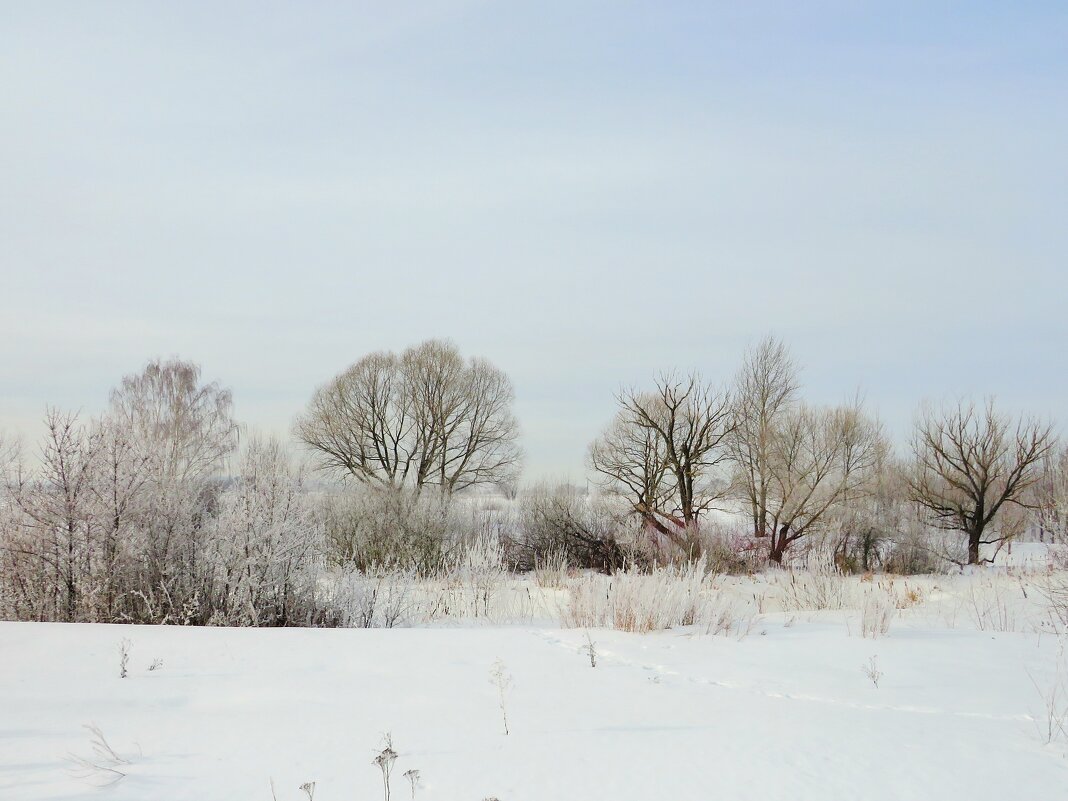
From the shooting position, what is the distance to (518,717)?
461 centimetres

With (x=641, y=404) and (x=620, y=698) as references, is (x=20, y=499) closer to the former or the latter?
(x=620, y=698)

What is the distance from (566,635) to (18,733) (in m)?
5.03

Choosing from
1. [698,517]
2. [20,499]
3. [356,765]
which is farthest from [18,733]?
[698,517]

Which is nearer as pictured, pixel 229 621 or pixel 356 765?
pixel 356 765

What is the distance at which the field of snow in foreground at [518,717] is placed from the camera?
3.54 meters

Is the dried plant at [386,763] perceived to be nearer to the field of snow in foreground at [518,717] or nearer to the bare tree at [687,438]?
the field of snow in foreground at [518,717]

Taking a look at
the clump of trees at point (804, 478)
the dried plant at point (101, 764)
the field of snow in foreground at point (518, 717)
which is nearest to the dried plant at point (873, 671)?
the field of snow in foreground at point (518, 717)

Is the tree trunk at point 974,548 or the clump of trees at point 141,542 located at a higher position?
the clump of trees at point 141,542

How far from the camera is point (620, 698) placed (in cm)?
519

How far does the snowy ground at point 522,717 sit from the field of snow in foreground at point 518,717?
0.7 inches

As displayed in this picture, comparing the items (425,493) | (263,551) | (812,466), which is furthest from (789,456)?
(263,551)

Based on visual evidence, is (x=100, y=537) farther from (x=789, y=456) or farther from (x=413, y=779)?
(x=789, y=456)

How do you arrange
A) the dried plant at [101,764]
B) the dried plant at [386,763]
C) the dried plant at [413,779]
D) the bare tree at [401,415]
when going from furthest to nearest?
the bare tree at [401,415] < the dried plant at [101,764] < the dried plant at [413,779] < the dried plant at [386,763]

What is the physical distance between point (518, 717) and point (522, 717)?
1.0 inches
